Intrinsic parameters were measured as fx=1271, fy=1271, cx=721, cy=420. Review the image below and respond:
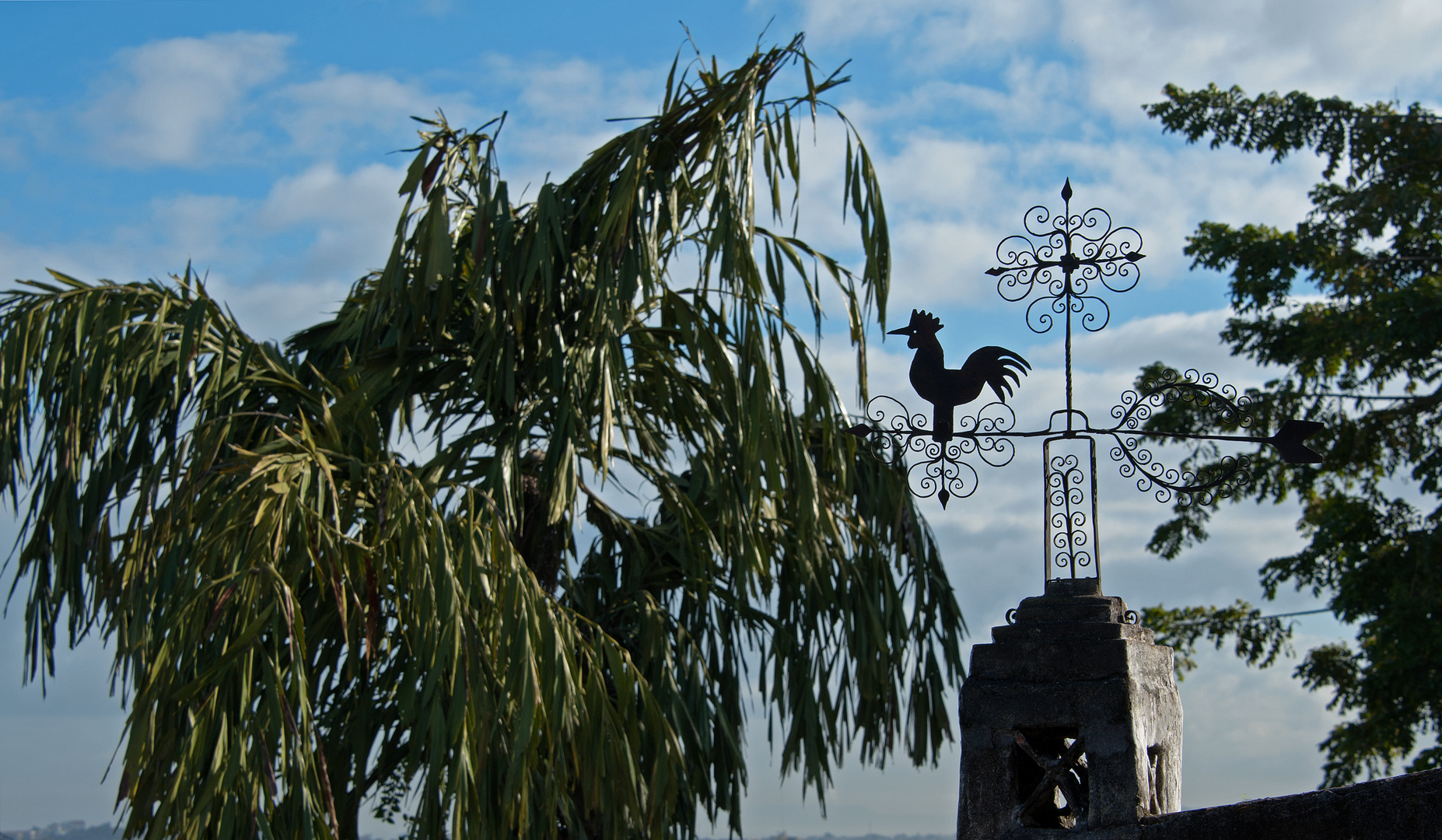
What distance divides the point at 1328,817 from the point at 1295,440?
3.94ft

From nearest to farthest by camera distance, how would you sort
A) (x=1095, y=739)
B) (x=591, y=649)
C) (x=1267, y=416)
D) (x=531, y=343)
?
(x=1095, y=739) → (x=591, y=649) → (x=531, y=343) → (x=1267, y=416)

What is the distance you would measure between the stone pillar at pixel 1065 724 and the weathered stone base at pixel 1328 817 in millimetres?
118

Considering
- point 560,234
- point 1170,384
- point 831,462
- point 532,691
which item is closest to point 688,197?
point 560,234

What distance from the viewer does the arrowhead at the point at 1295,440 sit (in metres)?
3.70

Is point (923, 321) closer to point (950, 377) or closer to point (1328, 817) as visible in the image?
point (950, 377)

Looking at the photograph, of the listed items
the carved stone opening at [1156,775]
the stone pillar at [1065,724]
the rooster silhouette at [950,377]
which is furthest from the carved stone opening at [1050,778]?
the rooster silhouette at [950,377]

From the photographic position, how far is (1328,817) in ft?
9.70

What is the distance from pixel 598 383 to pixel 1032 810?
345cm

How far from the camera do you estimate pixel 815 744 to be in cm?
684

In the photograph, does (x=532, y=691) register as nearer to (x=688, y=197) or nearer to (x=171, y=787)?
(x=171, y=787)

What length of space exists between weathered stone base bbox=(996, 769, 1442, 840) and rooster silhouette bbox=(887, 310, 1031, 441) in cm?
134

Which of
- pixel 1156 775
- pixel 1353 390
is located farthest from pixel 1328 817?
pixel 1353 390

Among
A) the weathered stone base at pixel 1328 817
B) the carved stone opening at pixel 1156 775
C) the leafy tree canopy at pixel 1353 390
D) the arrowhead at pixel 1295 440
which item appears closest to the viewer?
the weathered stone base at pixel 1328 817

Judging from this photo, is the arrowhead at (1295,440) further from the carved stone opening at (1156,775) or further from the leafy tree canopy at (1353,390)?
the leafy tree canopy at (1353,390)
